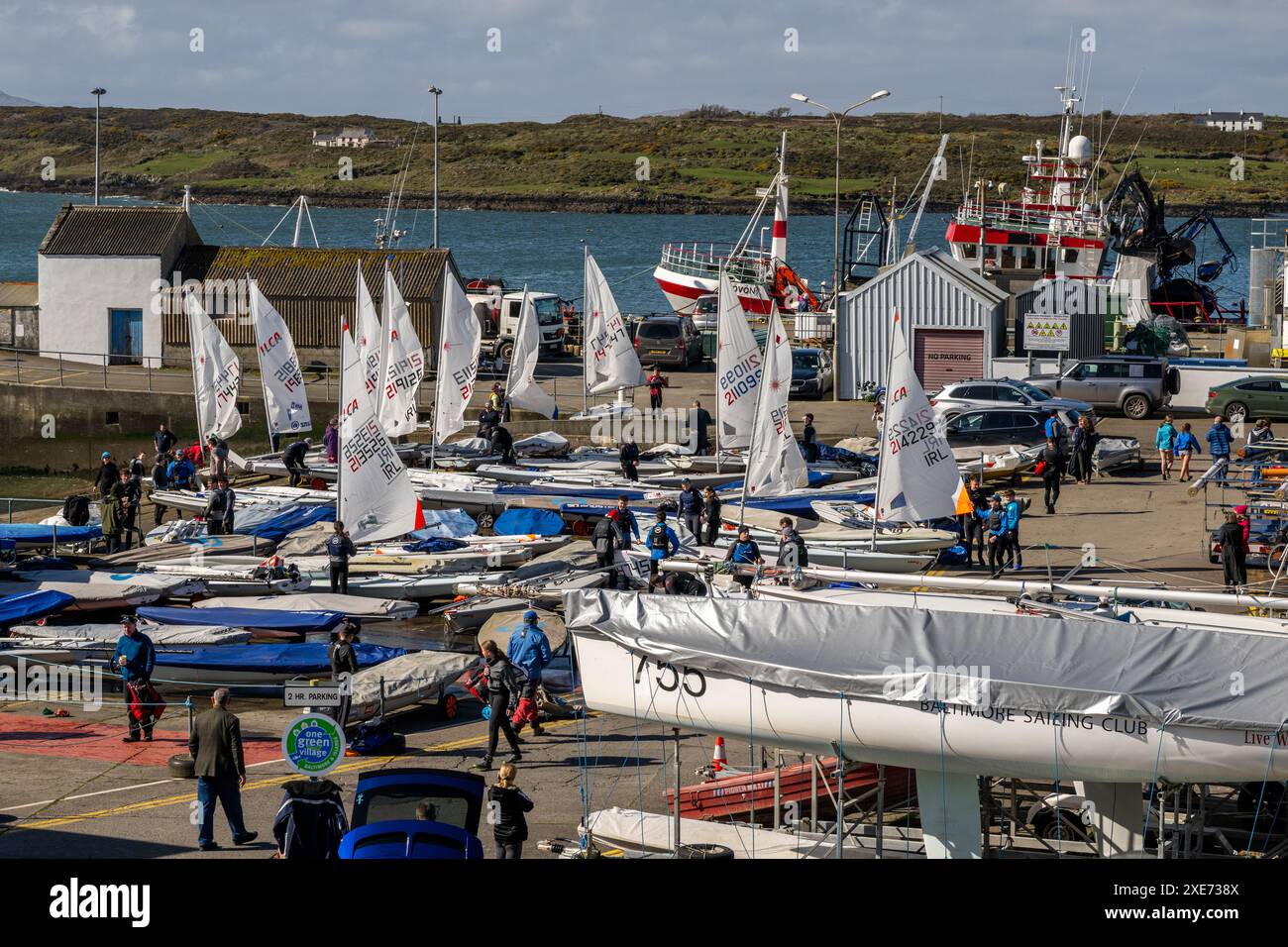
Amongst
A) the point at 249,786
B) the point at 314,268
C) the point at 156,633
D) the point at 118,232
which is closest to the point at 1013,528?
the point at 156,633

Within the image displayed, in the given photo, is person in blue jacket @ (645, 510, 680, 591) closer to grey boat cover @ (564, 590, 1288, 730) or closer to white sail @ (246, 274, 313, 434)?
grey boat cover @ (564, 590, 1288, 730)

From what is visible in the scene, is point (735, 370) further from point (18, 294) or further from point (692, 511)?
point (18, 294)

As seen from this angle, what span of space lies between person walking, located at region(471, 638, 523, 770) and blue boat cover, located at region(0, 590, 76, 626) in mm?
9712

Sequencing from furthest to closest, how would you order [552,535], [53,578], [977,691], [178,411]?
[178,411], [552,535], [53,578], [977,691]

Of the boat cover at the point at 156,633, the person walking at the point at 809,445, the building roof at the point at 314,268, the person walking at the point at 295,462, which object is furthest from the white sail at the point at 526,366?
the boat cover at the point at 156,633

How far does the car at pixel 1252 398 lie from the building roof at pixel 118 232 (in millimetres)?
29067

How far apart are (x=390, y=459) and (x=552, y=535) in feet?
19.4

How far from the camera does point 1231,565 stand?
945 inches

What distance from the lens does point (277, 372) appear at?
34.7 m

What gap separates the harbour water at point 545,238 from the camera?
361 ft

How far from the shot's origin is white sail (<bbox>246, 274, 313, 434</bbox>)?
34312mm

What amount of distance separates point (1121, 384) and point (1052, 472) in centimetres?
1104
